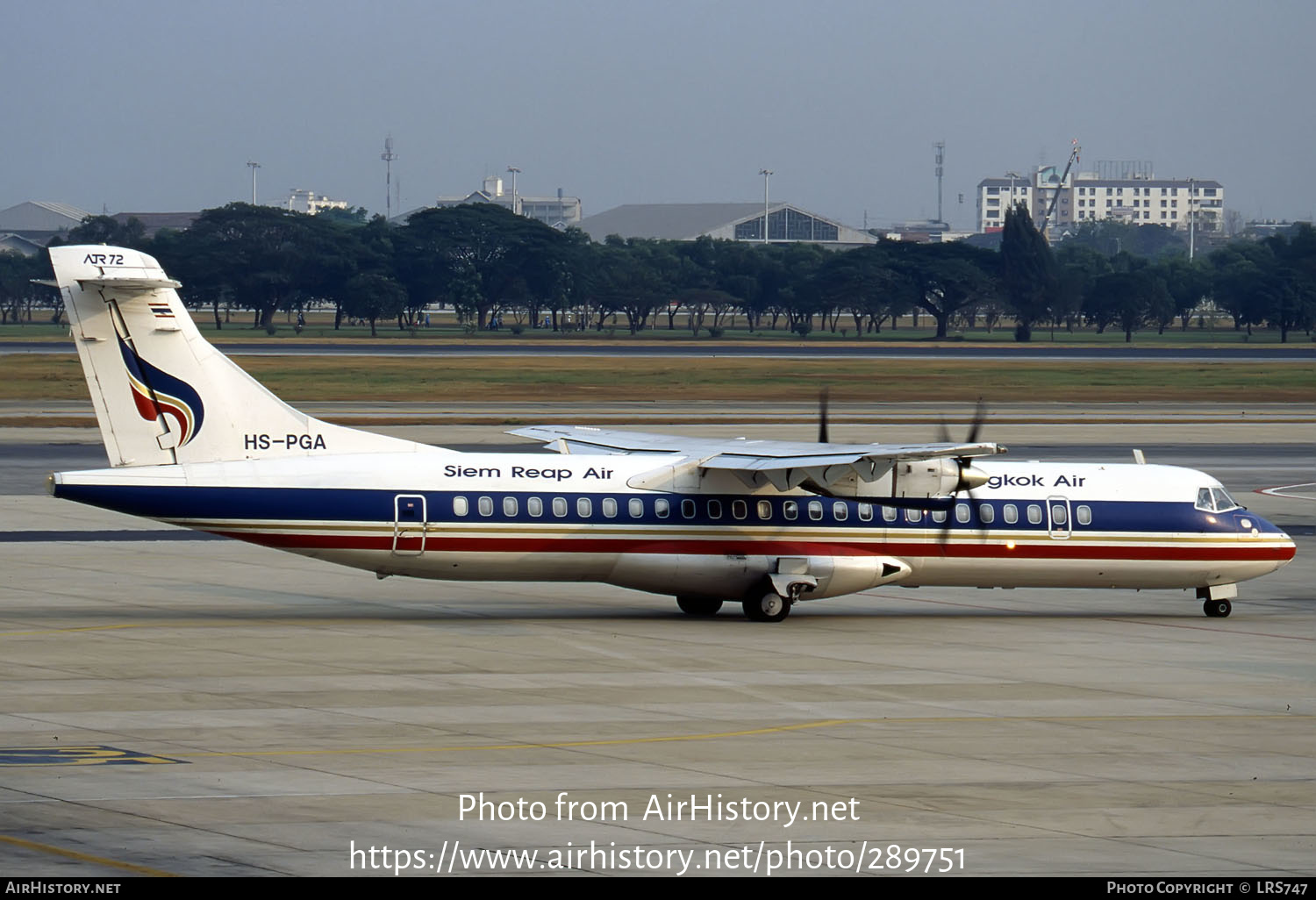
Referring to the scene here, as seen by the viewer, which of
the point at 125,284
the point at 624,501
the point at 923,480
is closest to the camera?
the point at 125,284

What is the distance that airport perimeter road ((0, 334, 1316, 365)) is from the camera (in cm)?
12112

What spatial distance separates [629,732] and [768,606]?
370 inches

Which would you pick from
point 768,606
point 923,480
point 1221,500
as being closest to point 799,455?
point 923,480

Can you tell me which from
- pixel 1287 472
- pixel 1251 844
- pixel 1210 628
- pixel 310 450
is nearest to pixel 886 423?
pixel 1287 472

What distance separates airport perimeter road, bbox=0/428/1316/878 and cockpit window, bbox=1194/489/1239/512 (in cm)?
213

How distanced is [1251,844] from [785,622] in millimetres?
14393

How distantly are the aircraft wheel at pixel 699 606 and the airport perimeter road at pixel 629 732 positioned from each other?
224mm

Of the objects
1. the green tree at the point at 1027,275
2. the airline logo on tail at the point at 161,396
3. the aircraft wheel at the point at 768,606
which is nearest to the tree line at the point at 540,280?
the green tree at the point at 1027,275

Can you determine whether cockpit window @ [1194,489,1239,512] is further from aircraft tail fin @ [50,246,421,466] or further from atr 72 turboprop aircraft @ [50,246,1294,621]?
aircraft tail fin @ [50,246,421,466]

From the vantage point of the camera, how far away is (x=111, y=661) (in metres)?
23.1

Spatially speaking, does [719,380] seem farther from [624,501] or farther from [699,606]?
[624,501]

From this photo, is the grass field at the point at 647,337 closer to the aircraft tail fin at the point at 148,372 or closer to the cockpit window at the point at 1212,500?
the aircraft tail fin at the point at 148,372

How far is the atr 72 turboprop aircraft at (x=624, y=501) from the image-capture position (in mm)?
26234

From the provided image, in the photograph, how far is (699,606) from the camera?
2948cm
